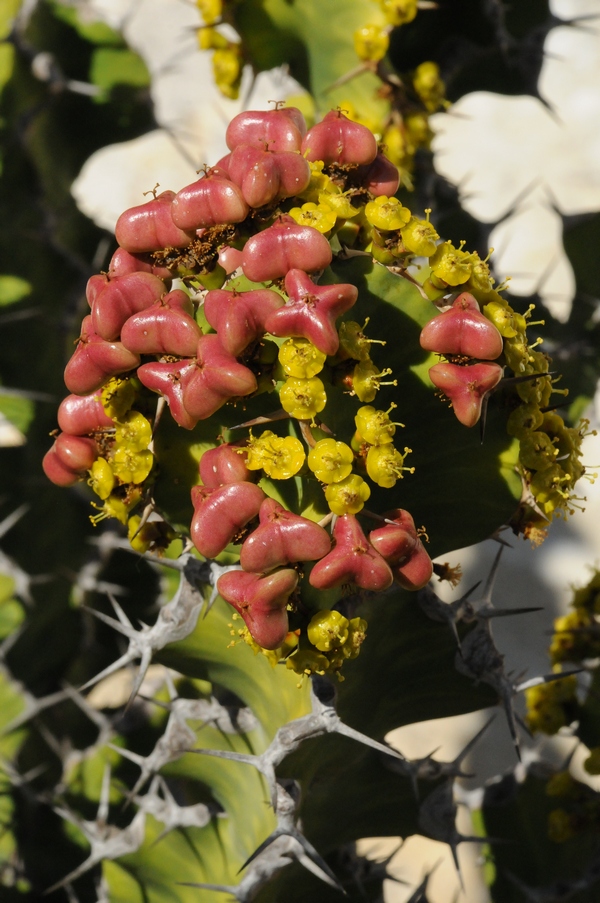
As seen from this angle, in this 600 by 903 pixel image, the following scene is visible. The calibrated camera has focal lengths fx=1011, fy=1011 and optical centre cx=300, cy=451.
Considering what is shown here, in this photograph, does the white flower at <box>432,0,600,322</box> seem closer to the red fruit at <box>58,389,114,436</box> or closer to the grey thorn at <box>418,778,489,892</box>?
the grey thorn at <box>418,778,489,892</box>

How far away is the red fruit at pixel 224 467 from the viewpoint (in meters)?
0.73

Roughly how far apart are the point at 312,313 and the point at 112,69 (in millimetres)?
1070

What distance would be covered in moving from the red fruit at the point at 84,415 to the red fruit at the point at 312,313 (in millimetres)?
178

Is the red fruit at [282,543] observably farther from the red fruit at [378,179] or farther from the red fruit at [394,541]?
the red fruit at [378,179]

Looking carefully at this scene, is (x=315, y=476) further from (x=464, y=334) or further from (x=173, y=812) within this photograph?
(x=173, y=812)

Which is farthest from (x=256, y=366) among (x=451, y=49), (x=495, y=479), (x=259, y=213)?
(x=451, y=49)

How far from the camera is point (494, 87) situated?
4.80ft

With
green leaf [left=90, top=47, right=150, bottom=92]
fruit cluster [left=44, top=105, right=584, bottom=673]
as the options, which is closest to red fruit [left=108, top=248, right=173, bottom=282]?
fruit cluster [left=44, top=105, right=584, bottom=673]

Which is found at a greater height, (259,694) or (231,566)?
(231,566)

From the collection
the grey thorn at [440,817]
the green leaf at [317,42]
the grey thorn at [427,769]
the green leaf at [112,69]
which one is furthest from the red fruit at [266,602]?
the green leaf at [112,69]

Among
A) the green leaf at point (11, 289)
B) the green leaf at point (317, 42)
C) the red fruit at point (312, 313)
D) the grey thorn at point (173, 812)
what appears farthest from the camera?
the green leaf at point (11, 289)

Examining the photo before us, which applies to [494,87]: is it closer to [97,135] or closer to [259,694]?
[97,135]

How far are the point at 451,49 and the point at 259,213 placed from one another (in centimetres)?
74

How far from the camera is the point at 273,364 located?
740 millimetres
